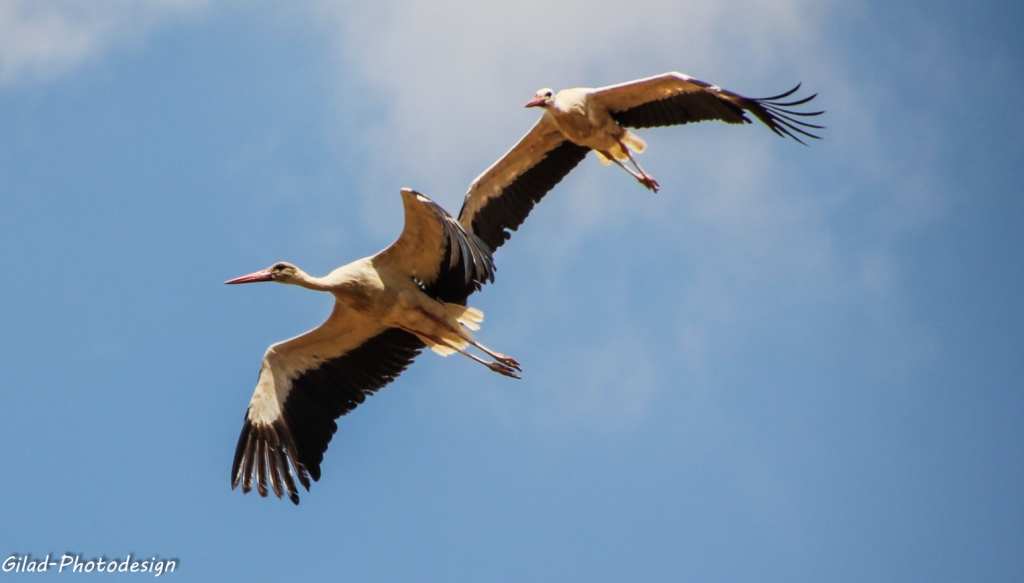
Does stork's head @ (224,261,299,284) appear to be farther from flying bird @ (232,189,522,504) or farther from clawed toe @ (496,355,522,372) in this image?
clawed toe @ (496,355,522,372)

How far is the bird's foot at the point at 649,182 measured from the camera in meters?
12.8

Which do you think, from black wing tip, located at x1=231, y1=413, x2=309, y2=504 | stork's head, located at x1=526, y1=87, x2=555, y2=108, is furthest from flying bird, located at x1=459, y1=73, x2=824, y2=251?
black wing tip, located at x1=231, y1=413, x2=309, y2=504

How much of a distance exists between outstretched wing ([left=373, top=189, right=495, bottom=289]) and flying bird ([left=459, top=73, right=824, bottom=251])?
57.5 inches

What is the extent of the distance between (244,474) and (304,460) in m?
0.52

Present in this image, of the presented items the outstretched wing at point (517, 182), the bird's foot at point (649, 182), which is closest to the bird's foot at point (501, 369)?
the outstretched wing at point (517, 182)

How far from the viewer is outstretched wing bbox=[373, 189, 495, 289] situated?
30.0ft

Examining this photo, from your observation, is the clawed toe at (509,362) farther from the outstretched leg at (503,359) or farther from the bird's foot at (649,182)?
the bird's foot at (649,182)

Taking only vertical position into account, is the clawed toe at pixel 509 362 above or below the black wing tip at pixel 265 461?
above

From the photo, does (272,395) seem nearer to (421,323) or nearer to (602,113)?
(421,323)

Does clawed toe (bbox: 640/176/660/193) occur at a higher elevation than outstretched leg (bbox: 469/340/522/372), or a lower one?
higher

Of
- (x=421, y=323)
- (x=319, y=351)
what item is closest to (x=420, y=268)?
(x=421, y=323)

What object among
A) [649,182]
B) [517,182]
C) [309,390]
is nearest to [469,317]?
[309,390]

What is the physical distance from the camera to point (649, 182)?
12.8 metres

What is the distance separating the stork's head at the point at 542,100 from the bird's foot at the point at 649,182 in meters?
1.40
